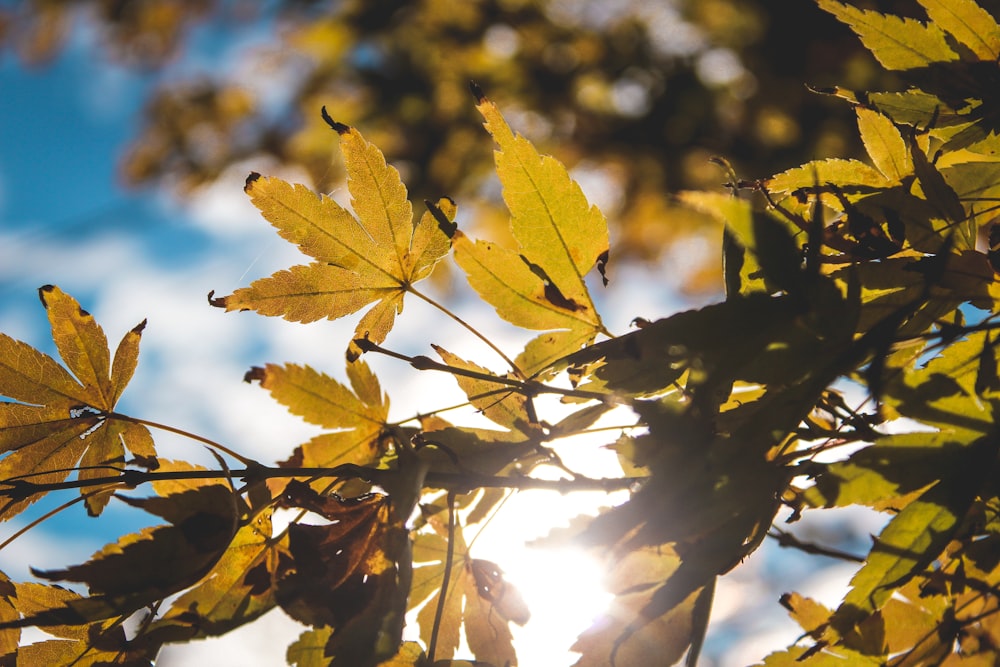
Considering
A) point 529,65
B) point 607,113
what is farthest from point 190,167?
point 607,113

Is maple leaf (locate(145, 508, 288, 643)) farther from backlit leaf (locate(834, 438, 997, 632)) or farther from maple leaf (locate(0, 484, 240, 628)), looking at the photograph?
backlit leaf (locate(834, 438, 997, 632))

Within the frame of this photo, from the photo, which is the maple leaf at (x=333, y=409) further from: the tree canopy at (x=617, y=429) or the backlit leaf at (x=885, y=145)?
the backlit leaf at (x=885, y=145)

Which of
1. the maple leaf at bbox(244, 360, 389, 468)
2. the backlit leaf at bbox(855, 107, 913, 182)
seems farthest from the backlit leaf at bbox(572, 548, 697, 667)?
the backlit leaf at bbox(855, 107, 913, 182)

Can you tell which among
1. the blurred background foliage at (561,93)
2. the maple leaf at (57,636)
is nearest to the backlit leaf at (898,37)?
the maple leaf at (57,636)

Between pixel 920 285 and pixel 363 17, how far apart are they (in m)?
4.09

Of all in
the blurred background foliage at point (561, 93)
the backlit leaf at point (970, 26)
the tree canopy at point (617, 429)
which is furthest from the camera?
the blurred background foliage at point (561, 93)

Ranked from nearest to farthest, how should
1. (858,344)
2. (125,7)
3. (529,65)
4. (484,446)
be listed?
(858,344) → (484,446) → (529,65) → (125,7)

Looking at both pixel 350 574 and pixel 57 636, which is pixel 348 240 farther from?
pixel 57 636

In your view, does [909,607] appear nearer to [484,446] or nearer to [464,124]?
[484,446]

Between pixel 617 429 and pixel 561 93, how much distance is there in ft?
11.8

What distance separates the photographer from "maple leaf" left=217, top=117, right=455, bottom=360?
559mm

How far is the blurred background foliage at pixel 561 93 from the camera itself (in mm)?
3633

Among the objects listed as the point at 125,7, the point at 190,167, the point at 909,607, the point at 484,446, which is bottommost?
the point at 909,607

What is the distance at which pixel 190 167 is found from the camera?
439 cm
